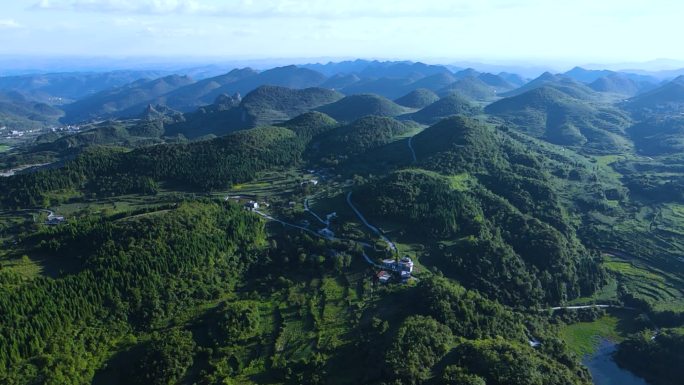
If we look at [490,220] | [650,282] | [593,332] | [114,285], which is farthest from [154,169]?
[650,282]

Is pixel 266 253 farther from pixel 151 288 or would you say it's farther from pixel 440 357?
pixel 440 357

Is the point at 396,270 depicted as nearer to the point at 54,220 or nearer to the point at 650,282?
the point at 650,282

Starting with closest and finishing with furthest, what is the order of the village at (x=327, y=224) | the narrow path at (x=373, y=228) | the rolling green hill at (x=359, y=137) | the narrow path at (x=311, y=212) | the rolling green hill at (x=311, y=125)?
the village at (x=327, y=224)
the narrow path at (x=373, y=228)
the narrow path at (x=311, y=212)
the rolling green hill at (x=359, y=137)
the rolling green hill at (x=311, y=125)

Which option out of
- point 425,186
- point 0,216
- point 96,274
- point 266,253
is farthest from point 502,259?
point 0,216

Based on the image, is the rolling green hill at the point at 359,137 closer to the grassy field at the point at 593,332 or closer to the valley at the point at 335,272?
the valley at the point at 335,272

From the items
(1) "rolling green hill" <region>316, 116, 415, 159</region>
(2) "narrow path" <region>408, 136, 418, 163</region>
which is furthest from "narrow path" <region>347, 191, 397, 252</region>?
(1) "rolling green hill" <region>316, 116, 415, 159</region>

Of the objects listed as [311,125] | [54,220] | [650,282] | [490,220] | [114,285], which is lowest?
[650,282]

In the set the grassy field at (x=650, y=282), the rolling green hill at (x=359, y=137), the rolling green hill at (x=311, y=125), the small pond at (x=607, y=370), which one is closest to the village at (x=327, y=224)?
the rolling green hill at (x=359, y=137)

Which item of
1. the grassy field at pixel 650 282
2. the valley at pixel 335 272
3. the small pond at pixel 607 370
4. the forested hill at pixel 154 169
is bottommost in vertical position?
the small pond at pixel 607 370
